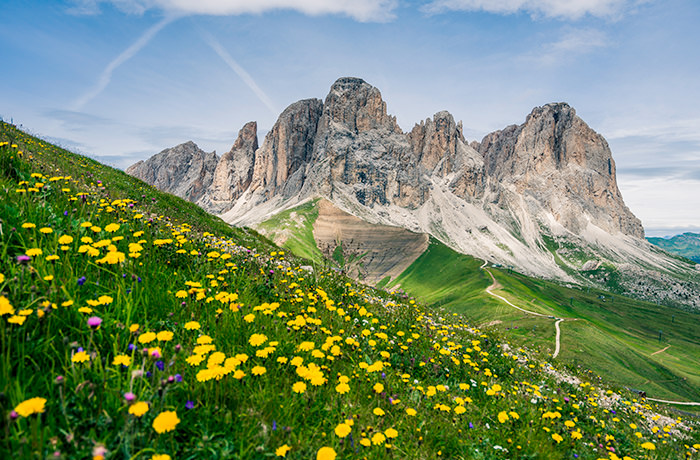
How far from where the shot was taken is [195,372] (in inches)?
141

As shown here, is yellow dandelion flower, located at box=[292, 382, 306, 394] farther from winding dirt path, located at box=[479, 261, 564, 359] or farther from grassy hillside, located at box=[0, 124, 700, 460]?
winding dirt path, located at box=[479, 261, 564, 359]

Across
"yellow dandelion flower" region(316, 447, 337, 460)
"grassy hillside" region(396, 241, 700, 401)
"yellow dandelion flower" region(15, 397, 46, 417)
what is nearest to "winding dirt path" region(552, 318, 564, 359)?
"grassy hillside" region(396, 241, 700, 401)

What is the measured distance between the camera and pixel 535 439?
557cm

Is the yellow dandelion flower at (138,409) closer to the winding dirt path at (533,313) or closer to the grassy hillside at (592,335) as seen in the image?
the grassy hillside at (592,335)

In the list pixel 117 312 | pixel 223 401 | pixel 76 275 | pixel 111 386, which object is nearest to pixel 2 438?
pixel 111 386

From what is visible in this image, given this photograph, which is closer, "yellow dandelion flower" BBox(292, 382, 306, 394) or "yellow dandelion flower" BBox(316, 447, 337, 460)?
"yellow dandelion flower" BBox(316, 447, 337, 460)

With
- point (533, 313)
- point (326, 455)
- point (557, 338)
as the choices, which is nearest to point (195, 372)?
point (326, 455)

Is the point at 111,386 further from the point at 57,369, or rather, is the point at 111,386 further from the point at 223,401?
the point at 223,401

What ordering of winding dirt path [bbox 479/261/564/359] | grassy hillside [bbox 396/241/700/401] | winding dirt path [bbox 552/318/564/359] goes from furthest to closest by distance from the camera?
winding dirt path [bbox 479/261/564/359] → grassy hillside [bbox 396/241/700/401] → winding dirt path [bbox 552/318/564/359]

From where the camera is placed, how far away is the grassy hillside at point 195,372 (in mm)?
2619

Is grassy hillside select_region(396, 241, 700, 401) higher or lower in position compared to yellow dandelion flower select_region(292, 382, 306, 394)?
lower

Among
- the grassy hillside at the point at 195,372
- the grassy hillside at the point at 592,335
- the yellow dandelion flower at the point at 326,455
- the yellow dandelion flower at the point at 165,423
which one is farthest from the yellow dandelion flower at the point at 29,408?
the grassy hillside at the point at 592,335

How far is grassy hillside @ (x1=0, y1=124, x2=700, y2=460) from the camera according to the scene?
2.62 m

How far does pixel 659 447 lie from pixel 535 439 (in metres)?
5.78
